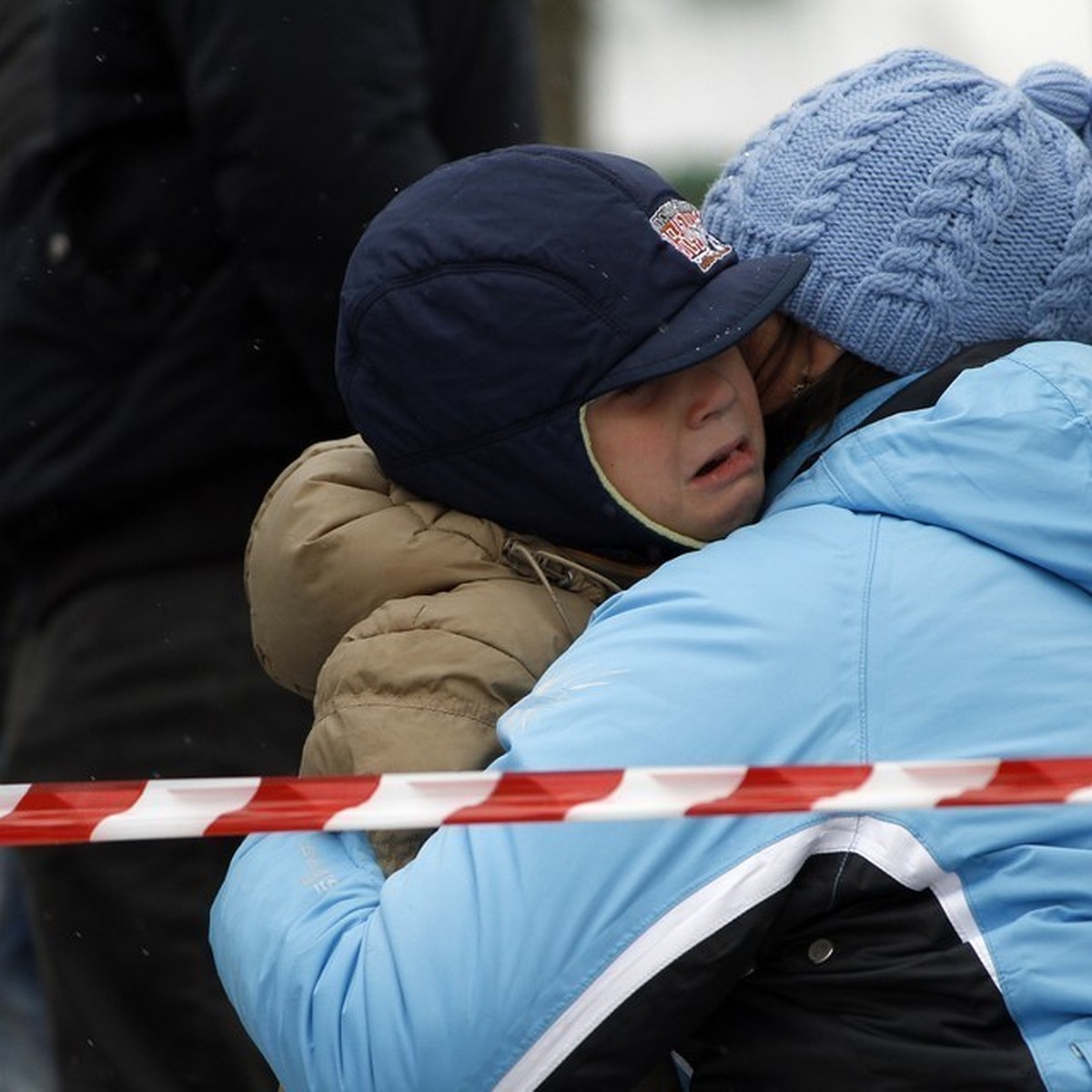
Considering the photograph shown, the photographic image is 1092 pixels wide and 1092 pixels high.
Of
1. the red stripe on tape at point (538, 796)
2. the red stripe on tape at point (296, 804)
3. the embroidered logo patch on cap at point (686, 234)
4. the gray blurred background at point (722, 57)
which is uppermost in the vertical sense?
the embroidered logo patch on cap at point (686, 234)

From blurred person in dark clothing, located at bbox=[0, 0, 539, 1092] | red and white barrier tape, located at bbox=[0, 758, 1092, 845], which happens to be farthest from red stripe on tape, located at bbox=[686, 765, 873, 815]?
blurred person in dark clothing, located at bbox=[0, 0, 539, 1092]

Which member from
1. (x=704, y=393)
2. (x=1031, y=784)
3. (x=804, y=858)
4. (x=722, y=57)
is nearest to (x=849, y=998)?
(x=804, y=858)

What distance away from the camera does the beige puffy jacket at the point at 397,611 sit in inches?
75.2

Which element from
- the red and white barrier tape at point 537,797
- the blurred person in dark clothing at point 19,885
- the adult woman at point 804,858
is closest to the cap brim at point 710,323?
the adult woman at point 804,858

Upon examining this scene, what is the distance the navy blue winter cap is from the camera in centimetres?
196

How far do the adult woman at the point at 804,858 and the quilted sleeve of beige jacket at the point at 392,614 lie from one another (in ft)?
0.38

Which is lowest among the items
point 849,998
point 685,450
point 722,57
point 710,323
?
point 722,57

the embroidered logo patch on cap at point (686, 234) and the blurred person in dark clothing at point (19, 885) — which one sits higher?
the embroidered logo patch on cap at point (686, 234)

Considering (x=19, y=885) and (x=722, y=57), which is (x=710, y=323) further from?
(x=722, y=57)

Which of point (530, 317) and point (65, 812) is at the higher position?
point (530, 317)

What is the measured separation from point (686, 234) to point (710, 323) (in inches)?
4.3

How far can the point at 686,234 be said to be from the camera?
6.75 ft

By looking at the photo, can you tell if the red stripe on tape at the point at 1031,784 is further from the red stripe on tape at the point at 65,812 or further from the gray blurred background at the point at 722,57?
the gray blurred background at the point at 722,57

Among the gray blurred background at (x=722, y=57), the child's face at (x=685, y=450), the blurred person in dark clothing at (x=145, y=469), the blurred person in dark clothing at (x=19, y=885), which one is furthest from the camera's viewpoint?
the gray blurred background at (x=722, y=57)
